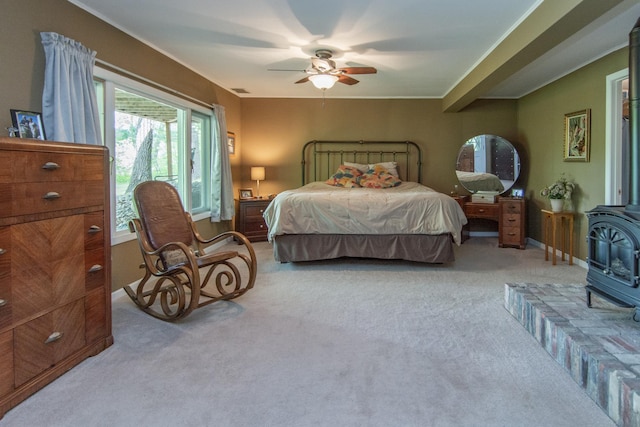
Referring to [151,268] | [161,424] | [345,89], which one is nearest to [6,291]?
[161,424]

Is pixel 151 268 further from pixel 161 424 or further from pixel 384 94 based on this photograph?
pixel 384 94

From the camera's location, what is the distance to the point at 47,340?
2.08 m

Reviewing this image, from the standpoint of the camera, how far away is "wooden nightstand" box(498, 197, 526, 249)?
5.72m

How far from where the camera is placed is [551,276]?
4.21 m

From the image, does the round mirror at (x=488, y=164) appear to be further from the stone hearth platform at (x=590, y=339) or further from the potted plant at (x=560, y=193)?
the stone hearth platform at (x=590, y=339)

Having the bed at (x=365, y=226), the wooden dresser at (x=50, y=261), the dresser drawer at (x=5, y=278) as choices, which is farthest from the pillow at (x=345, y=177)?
the dresser drawer at (x=5, y=278)

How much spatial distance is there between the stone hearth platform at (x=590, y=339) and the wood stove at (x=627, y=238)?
0.48ft

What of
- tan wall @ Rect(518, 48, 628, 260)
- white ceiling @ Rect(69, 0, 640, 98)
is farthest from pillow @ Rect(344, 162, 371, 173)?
tan wall @ Rect(518, 48, 628, 260)

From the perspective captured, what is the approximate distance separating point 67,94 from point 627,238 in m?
3.82

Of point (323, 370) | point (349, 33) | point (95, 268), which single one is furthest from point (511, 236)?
point (95, 268)

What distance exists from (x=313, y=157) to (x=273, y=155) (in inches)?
28.2

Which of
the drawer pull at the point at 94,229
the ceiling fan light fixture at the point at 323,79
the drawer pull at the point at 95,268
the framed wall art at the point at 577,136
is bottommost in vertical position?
the drawer pull at the point at 95,268

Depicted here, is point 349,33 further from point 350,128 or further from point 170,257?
point 350,128

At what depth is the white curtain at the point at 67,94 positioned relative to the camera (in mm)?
2725
